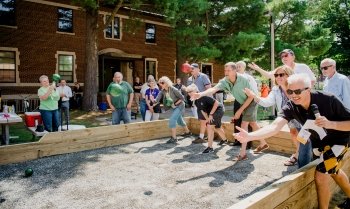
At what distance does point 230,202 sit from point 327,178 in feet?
4.38

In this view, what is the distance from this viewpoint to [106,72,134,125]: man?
29.2ft

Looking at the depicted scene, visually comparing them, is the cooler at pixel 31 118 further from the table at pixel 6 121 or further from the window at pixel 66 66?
the window at pixel 66 66

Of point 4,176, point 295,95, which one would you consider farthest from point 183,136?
point 295,95

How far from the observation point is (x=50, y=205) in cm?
438

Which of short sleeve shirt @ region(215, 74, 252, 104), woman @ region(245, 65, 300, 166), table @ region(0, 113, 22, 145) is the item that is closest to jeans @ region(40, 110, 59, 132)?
table @ region(0, 113, 22, 145)

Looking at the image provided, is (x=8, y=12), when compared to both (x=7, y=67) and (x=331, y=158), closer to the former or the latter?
(x=7, y=67)

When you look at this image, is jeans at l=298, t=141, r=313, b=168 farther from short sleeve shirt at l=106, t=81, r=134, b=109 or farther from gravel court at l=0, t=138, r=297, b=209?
short sleeve shirt at l=106, t=81, r=134, b=109

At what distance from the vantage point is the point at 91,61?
1802 centimetres

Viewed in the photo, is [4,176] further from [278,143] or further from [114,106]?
[278,143]

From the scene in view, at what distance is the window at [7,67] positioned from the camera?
18.7 meters

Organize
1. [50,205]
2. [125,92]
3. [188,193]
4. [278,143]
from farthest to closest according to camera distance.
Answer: [125,92]
[278,143]
[188,193]
[50,205]

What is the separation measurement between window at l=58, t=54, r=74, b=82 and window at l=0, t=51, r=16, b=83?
2.90m

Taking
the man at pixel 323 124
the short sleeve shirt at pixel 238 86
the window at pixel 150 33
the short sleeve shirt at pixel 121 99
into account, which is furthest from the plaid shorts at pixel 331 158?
the window at pixel 150 33

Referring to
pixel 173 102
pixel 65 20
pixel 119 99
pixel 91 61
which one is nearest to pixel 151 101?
pixel 119 99
